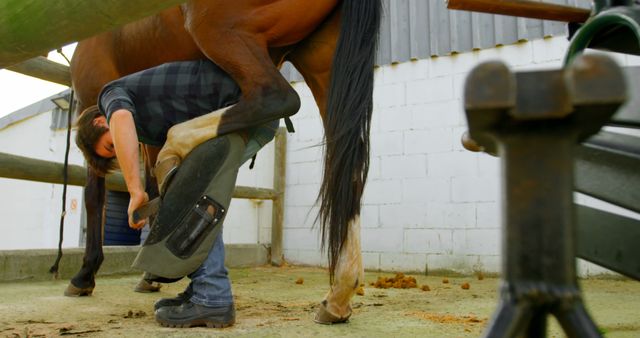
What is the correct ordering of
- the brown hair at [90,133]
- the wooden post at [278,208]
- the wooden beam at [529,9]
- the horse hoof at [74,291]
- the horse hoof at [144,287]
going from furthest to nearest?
the wooden post at [278,208] → the horse hoof at [144,287] → the horse hoof at [74,291] → the brown hair at [90,133] → the wooden beam at [529,9]

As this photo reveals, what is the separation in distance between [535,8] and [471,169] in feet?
9.13

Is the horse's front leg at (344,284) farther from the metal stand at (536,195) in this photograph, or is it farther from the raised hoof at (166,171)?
the metal stand at (536,195)

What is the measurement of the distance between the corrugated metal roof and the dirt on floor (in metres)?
1.74

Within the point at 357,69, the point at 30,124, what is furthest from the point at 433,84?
A: the point at 30,124

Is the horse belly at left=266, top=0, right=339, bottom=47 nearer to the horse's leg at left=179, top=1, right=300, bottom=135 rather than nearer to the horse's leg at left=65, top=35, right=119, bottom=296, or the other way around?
the horse's leg at left=179, top=1, right=300, bottom=135

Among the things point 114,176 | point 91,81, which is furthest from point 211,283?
point 114,176

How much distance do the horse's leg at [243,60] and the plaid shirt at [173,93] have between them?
65 millimetres

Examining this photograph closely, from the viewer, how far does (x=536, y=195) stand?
340 millimetres

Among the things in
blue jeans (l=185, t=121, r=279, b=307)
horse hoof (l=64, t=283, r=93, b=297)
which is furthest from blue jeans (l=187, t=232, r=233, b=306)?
horse hoof (l=64, t=283, r=93, b=297)

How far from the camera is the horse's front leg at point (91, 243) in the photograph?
90.1 inches

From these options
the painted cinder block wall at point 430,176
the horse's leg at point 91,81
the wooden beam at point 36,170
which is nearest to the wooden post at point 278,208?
the painted cinder block wall at point 430,176

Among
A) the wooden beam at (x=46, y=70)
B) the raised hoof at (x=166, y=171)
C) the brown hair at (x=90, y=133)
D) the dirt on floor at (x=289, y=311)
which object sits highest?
the wooden beam at (x=46, y=70)

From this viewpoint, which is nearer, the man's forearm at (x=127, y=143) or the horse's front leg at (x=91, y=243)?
the man's forearm at (x=127, y=143)

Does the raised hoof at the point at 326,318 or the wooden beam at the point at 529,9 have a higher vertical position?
the wooden beam at the point at 529,9
